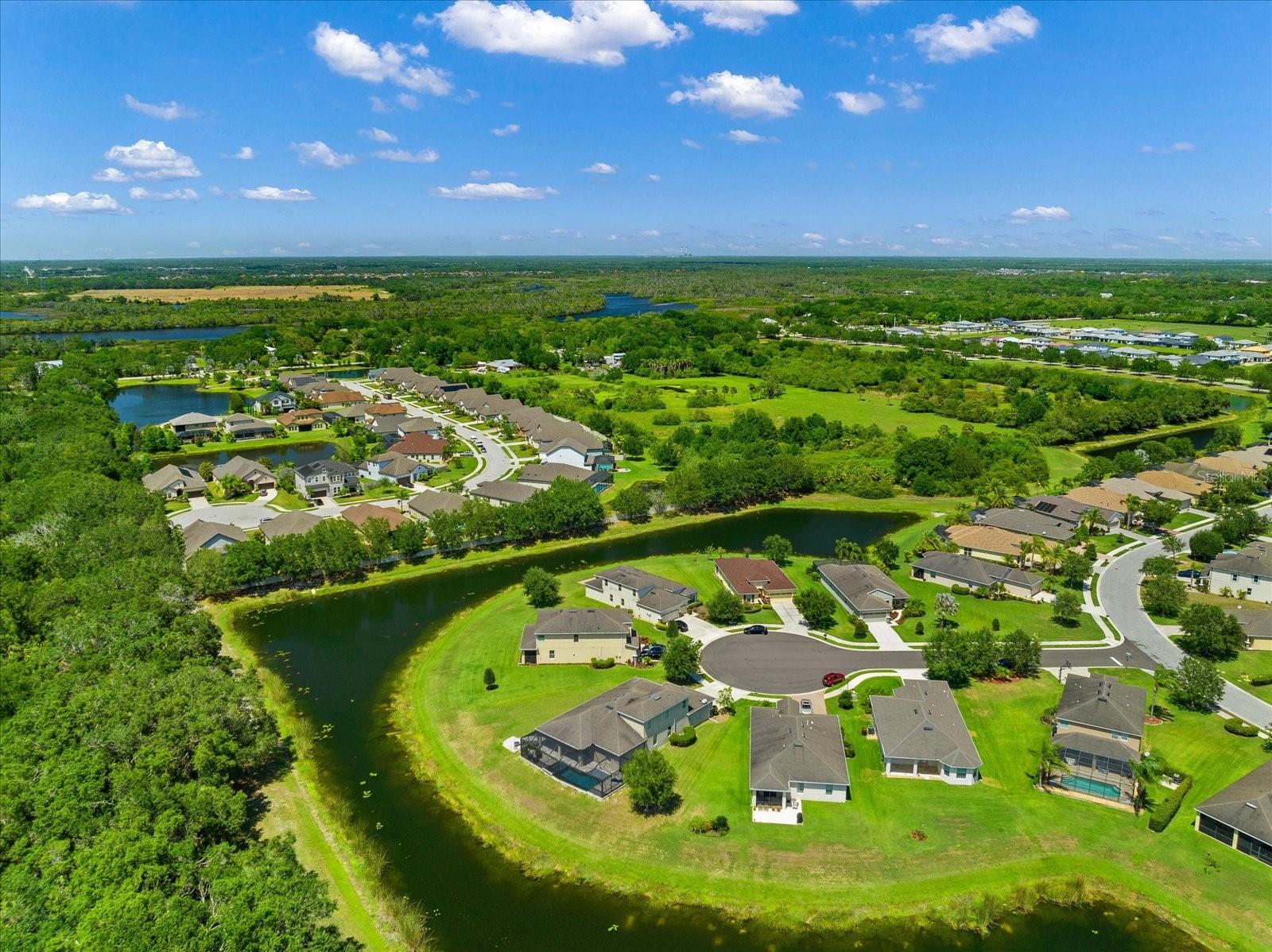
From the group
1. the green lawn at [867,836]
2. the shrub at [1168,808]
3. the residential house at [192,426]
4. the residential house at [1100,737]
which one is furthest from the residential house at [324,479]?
the shrub at [1168,808]

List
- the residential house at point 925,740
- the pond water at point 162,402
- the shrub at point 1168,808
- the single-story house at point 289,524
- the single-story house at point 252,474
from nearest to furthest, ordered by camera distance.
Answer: the shrub at point 1168,808
the residential house at point 925,740
the single-story house at point 289,524
the single-story house at point 252,474
the pond water at point 162,402

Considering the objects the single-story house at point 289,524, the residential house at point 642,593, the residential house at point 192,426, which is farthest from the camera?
the residential house at point 192,426

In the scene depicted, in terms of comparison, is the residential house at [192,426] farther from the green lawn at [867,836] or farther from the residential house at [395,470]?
the green lawn at [867,836]

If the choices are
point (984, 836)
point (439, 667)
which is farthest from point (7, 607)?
point (984, 836)

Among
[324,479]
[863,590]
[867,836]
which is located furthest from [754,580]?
[324,479]

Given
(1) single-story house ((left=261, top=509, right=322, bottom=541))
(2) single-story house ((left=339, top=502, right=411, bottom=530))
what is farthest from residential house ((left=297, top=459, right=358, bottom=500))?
(1) single-story house ((left=261, top=509, right=322, bottom=541))

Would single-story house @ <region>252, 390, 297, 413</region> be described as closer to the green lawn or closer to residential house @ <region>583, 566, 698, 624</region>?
residential house @ <region>583, 566, 698, 624</region>
